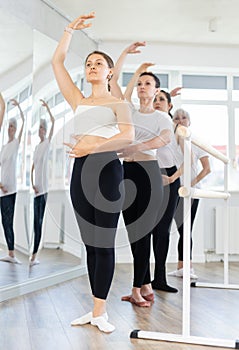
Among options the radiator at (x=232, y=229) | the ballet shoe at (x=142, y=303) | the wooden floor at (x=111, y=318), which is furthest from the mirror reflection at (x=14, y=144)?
the radiator at (x=232, y=229)

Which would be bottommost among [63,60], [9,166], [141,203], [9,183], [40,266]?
[40,266]

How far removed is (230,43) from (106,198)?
3.41 m

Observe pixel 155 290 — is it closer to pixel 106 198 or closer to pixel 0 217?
pixel 0 217

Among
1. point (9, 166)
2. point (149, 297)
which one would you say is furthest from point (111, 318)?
point (9, 166)

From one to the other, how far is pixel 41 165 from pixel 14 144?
442 mm

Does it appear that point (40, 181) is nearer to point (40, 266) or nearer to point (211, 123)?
point (40, 266)

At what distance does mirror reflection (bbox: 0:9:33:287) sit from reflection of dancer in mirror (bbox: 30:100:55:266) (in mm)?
120

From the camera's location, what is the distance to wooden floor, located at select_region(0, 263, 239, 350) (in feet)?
6.89

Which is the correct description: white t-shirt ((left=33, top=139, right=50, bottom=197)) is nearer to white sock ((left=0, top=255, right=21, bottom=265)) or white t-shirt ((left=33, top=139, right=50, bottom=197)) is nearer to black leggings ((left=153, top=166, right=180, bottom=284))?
white sock ((left=0, top=255, right=21, bottom=265))

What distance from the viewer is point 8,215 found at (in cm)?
306

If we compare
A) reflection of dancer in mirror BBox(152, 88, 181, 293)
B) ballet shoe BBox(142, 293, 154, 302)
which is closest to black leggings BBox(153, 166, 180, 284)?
reflection of dancer in mirror BBox(152, 88, 181, 293)

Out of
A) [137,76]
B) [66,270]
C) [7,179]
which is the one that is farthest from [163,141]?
[66,270]

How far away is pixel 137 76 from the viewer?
308 cm

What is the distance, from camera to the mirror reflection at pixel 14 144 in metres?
3.01
